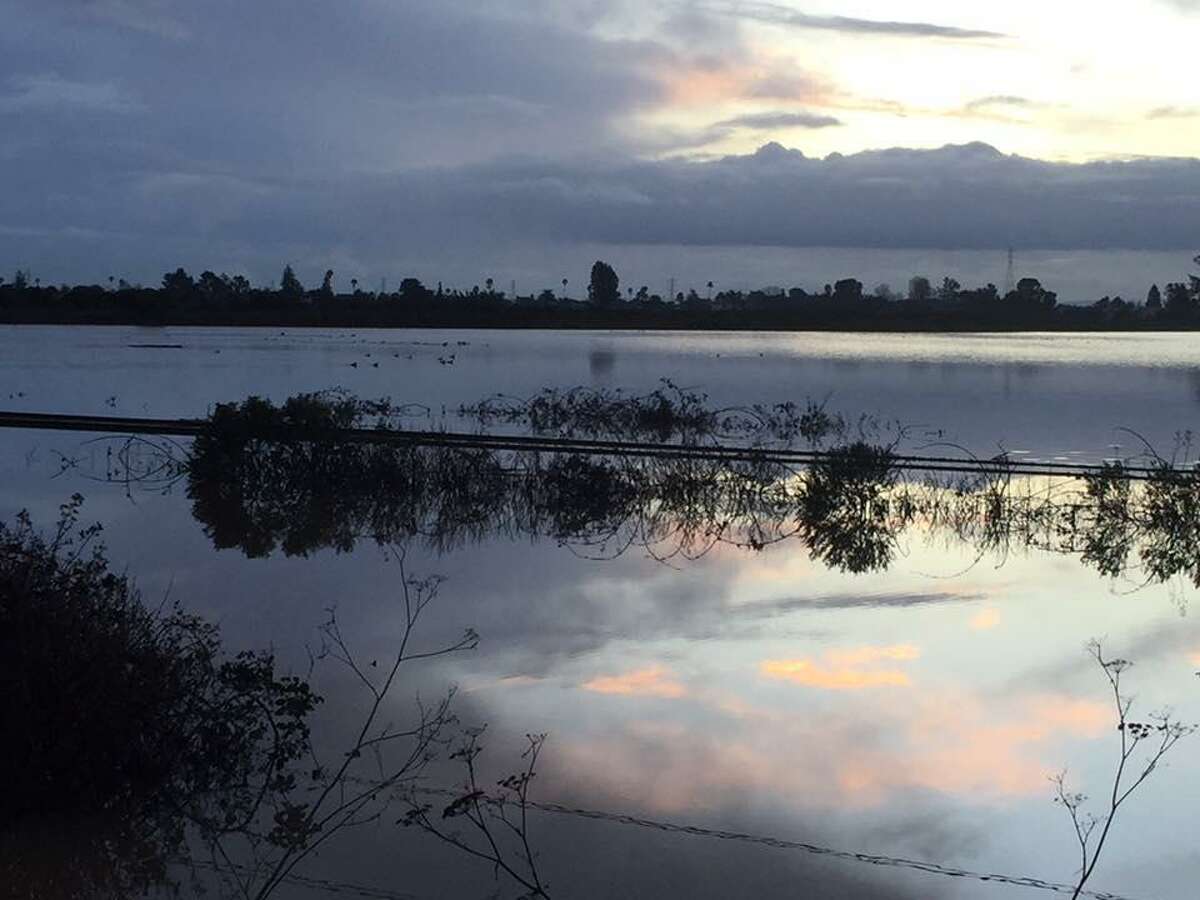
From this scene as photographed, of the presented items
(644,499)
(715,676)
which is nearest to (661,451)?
(644,499)

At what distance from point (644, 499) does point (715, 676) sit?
8915 millimetres

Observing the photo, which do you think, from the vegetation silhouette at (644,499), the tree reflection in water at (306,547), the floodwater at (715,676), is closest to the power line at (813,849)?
the floodwater at (715,676)

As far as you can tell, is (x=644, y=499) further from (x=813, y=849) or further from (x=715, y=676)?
(x=813, y=849)

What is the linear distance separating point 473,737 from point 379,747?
55 centimetres

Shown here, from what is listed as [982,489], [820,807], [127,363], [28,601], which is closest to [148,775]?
[28,601]

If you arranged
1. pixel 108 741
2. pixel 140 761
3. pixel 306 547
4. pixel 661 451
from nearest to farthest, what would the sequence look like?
1. pixel 108 741
2. pixel 140 761
3. pixel 306 547
4. pixel 661 451

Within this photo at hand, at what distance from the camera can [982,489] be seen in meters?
18.6

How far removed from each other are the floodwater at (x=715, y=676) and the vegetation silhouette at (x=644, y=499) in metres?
0.13

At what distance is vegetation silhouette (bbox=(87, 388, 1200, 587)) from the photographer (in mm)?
15555

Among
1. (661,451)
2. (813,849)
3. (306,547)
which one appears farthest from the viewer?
(661,451)

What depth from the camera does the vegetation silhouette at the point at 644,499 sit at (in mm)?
15555

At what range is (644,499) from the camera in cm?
1838

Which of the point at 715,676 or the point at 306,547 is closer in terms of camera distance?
the point at 715,676

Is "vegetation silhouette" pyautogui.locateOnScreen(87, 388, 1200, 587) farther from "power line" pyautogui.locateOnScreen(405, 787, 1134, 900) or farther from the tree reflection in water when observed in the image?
"power line" pyautogui.locateOnScreen(405, 787, 1134, 900)
